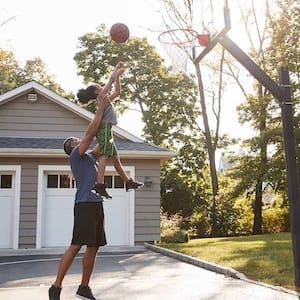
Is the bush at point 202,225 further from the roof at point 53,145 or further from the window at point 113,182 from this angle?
the window at point 113,182

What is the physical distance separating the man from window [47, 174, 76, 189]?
8966mm

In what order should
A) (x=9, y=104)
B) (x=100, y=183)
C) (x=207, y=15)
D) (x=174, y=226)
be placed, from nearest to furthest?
1. (x=100, y=183)
2. (x=207, y=15)
3. (x=9, y=104)
4. (x=174, y=226)

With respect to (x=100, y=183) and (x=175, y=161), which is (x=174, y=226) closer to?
(x=175, y=161)

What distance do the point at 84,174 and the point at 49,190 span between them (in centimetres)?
913

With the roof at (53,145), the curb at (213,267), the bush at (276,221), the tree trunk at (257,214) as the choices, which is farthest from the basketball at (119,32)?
the bush at (276,221)

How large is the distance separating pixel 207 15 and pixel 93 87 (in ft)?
11.3

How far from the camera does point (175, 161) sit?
1023 inches

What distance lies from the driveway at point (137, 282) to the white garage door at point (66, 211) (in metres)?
2.67

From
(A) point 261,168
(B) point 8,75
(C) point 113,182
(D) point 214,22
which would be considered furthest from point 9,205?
(B) point 8,75

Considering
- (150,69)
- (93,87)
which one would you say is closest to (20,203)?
(93,87)

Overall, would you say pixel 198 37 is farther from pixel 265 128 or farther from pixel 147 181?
pixel 265 128

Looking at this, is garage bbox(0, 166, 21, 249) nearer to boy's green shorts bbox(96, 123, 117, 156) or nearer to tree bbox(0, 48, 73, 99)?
boy's green shorts bbox(96, 123, 117, 156)

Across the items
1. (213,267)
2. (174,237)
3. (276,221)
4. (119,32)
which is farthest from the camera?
(276,221)

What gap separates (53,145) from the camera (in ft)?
45.1
